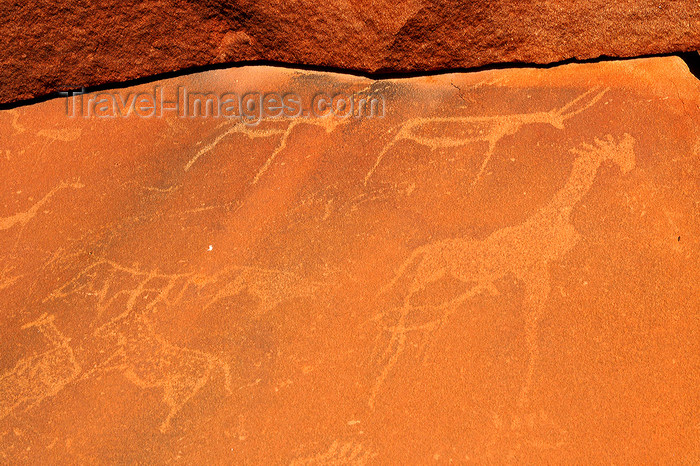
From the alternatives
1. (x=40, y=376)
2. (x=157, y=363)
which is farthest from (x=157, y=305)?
(x=40, y=376)

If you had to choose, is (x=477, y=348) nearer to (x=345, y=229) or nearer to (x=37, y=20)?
(x=345, y=229)

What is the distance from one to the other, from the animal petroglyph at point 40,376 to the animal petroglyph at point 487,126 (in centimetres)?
88

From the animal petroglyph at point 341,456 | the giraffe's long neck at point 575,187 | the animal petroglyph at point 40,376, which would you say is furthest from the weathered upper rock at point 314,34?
the animal petroglyph at point 341,456

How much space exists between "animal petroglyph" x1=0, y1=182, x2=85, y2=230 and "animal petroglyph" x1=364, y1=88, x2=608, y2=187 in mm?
915

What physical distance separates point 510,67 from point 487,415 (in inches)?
42.8

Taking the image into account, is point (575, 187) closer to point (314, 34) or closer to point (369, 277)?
point (369, 277)

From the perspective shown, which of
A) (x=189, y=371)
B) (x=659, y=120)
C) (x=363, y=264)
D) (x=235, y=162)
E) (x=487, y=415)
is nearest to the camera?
(x=487, y=415)

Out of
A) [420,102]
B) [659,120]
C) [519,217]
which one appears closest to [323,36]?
[420,102]

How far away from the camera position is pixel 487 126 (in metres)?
1.81

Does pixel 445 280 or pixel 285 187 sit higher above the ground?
pixel 285 187

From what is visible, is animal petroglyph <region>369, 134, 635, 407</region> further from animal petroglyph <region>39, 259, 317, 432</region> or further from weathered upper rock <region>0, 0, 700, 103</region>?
weathered upper rock <region>0, 0, 700, 103</region>

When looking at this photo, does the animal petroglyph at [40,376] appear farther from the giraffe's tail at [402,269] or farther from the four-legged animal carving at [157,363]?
the giraffe's tail at [402,269]

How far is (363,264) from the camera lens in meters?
1.61

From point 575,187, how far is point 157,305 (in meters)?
1.11
